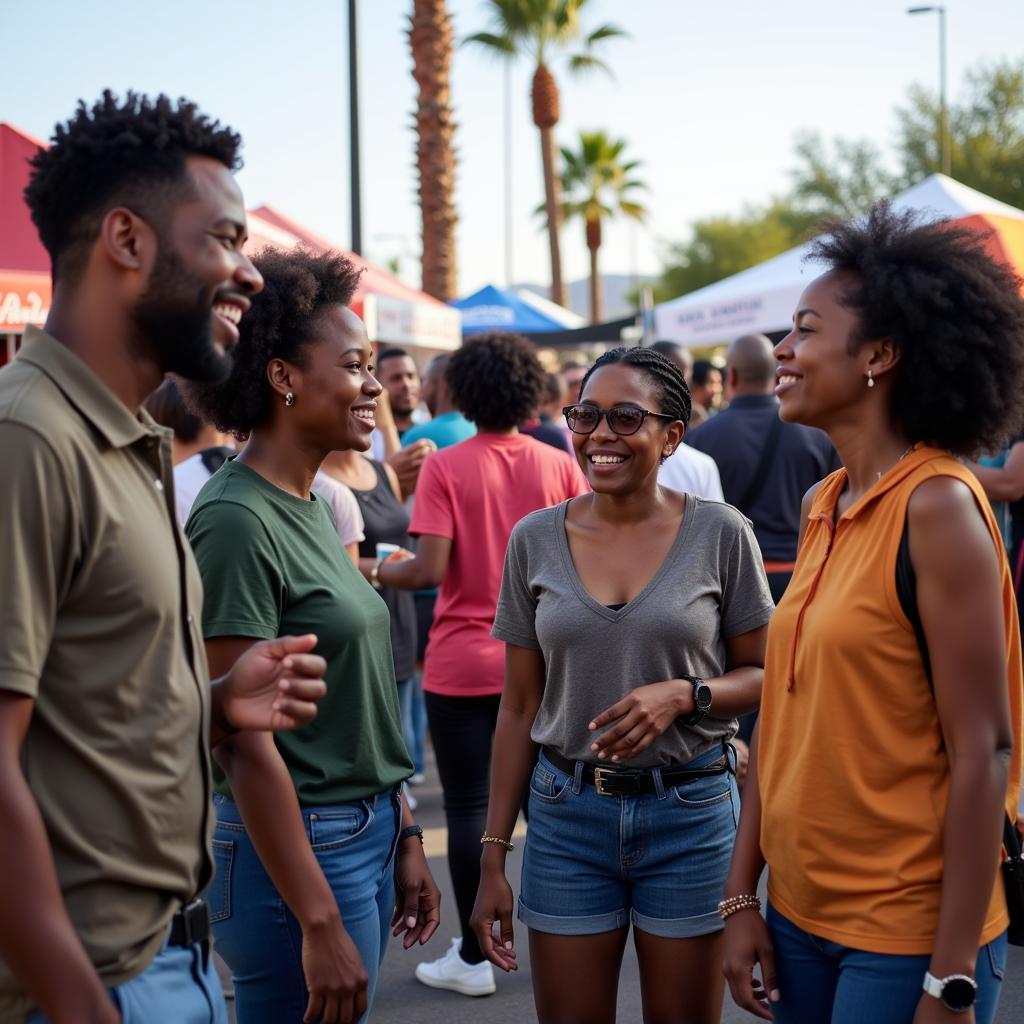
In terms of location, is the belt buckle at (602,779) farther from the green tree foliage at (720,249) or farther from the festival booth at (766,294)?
the green tree foliage at (720,249)

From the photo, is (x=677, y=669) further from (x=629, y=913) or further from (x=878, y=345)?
(x=878, y=345)

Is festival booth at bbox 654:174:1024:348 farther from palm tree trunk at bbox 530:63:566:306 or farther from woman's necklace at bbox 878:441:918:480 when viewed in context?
palm tree trunk at bbox 530:63:566:306

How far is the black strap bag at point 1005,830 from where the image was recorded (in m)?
2.11

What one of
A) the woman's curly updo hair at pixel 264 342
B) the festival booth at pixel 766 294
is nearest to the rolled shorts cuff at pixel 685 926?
the woman's curly updo hair at pixel 264 342

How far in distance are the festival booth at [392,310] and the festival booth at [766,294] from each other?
6.90 feet

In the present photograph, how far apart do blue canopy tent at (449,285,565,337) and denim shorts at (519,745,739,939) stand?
13244 mm

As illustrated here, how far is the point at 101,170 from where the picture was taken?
1760 mm

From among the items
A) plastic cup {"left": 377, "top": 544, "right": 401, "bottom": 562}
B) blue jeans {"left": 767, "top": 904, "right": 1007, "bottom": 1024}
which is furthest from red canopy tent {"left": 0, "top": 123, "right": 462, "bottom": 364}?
blue jeans {"left": 767, "top": 904, "right": 1007, "bottom": 1024}

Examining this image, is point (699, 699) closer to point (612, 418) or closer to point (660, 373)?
point (612, 418)

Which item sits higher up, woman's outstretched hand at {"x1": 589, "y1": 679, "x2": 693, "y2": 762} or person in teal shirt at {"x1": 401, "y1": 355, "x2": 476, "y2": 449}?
person in teal shirt at {"x1": 401, "y1": 355, "x2": 476, "y2": 449}

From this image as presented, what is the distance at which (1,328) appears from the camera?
624 cm

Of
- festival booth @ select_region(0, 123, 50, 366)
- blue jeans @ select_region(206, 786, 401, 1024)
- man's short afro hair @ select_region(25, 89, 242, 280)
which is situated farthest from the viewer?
festival booth @ select_region(0, 123, 50, 366)

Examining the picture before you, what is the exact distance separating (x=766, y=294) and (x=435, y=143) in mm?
9492

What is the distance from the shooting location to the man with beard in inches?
59.4
